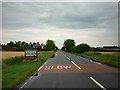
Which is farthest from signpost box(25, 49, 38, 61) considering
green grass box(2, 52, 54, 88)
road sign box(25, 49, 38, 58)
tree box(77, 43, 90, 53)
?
tree box(77, 43, 90, 53)

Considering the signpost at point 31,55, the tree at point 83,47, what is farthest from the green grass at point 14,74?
the tree at point 83,47

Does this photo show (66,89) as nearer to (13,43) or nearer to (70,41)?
(70,41)

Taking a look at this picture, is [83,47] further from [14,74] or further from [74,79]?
[74,79]

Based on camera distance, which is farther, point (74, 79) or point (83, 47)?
point (83, 47)

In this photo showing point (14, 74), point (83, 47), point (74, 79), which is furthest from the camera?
point (83, 47)

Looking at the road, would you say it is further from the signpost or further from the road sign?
the road sign

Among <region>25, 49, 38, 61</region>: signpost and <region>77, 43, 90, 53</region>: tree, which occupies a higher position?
<region>77, 43, 90, 53</region>: tree

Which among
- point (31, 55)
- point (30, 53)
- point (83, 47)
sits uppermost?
point (83, 47)

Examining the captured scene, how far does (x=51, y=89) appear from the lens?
7.06 meters

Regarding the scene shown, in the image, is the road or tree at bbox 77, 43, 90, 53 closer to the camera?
the road

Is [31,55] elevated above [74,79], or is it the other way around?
[31,55]

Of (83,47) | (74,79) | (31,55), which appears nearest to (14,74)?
(74,79)

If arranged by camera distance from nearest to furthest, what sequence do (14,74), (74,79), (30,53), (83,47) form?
(74,79) < (14,74) < (30,53) < (83,47)

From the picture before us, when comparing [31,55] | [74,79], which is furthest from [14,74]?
[31,55]
